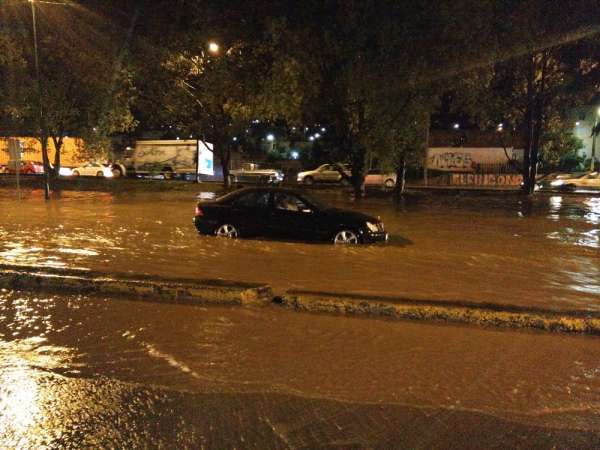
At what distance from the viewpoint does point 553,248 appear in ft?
40.8

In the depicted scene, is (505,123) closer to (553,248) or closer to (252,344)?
(553,248)

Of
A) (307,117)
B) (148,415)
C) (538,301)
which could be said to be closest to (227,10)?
(307,117)

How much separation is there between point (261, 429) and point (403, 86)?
Result: 56.7 ft

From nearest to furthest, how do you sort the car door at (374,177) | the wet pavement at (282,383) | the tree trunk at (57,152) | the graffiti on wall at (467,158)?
the wet pavement at (282,383) → the tree trunk at (57,152) → the car door at (374,177) → the graffiti on wall at (467,158)

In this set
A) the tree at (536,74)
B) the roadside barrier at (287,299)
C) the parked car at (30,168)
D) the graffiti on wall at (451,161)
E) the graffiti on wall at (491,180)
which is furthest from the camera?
the parked car at (30,168)

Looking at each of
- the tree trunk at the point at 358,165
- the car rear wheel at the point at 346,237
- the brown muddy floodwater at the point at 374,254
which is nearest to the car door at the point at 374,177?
the tree trunk at the point at 358,165

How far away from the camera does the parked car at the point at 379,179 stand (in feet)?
122

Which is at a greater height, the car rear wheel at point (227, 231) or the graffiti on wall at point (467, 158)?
the graffiti on wall at point (467, 158)

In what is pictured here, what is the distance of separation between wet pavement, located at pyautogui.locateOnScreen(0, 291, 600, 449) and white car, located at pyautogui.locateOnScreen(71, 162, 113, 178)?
3898 cm

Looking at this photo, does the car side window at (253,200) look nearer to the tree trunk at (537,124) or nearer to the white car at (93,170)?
the tree trunk at (537,124)

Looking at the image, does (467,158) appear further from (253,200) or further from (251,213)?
(251,213)

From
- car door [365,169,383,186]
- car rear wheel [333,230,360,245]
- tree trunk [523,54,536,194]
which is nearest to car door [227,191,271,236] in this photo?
car rear wheel [333,230,360,245]

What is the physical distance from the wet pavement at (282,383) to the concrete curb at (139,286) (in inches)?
22.8

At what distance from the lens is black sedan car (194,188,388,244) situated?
38.8 feet
